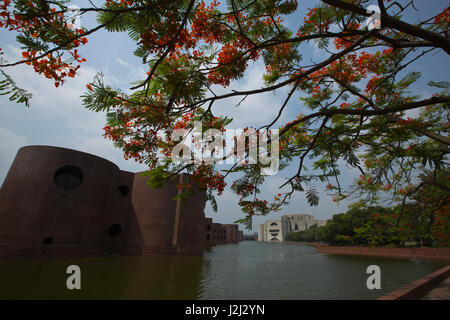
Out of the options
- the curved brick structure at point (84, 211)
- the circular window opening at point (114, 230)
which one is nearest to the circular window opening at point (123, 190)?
the curved brick structure at point (84, 211)

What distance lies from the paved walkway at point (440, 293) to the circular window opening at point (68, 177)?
26.5m

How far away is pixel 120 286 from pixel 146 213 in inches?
625

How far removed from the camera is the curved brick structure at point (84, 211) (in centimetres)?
1875

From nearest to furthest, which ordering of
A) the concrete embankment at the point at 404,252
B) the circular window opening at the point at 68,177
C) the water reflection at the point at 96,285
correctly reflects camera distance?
the water reflection at the point at 96,285 → the circular window opening at the point at 68,177 → the concrete embankment at the point at 404,252

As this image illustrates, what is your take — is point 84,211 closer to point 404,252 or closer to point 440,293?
point 440,293

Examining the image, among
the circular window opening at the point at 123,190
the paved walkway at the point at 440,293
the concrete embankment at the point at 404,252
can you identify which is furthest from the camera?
the circular window opening at the point at 123,190

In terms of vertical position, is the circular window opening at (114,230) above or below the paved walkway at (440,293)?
above

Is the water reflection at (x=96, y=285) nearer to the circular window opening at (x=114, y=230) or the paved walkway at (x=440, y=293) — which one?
the paved walkway at (x=440, y=293)

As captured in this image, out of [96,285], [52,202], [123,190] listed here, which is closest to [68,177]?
[52,202]

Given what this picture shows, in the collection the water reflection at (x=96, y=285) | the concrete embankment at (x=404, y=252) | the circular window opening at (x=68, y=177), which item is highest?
the circular window opening at (x=68, y=177)

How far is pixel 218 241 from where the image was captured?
69.4 metres

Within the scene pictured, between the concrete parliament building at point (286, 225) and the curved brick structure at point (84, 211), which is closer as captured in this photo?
the curved brick structure at point (84, 211)

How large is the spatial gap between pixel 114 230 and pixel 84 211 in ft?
17.4

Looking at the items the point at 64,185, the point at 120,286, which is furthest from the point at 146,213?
the point at 120,286
